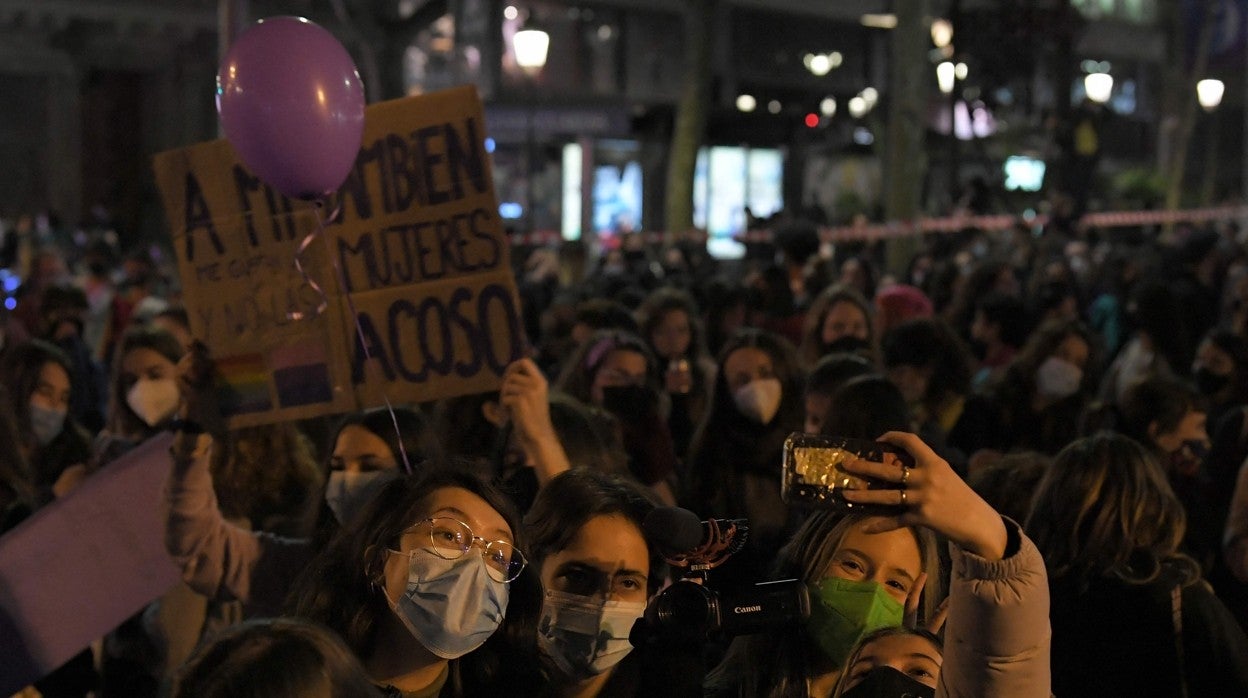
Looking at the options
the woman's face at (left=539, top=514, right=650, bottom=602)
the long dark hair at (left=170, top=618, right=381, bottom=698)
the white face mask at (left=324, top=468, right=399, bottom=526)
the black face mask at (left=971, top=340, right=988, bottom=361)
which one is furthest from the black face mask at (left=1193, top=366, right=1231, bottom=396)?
the long dark hair at (left=170, top=618, right=381, bottom=698)

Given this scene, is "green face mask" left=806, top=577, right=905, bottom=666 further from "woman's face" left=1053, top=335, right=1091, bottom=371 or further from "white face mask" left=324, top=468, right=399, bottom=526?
"woman's face" left=1053, top=335, right=1091, bottom=371

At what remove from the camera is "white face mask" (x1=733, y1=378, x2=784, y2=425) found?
19.3 feet

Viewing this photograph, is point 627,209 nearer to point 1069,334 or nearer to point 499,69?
point 499,69

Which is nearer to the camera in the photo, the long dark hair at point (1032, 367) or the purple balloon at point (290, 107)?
the purple balloon at point (290, 107)

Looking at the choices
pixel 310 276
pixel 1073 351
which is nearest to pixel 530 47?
pixel 1073 351

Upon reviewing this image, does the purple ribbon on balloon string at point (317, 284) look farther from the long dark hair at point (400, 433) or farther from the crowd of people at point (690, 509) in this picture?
the crowd of people at point (690, 509)

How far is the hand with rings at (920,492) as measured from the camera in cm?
210

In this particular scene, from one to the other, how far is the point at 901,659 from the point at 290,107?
2490 millimetres

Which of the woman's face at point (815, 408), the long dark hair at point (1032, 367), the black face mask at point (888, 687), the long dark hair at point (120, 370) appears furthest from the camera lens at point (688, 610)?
the long dark hair at point (1032, 367)

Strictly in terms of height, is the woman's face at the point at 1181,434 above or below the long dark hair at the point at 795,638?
below

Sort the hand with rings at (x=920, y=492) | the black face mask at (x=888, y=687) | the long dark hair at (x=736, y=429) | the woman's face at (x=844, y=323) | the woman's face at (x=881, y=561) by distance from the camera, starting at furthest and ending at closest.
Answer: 1. the woman's face at (x=844, y=323)
2. the long dark hair at (x=736, y=429)
3. the woman's face at (x=881, y=561)
4. the black face mask at (x=888, y=687)
5. the hand with rings at (x=920, y=492)

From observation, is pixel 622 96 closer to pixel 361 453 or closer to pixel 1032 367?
pixel 1032 367

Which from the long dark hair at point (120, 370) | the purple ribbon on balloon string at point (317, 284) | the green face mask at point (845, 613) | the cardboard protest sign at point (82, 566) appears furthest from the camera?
the long dark hair at point (120, 370)

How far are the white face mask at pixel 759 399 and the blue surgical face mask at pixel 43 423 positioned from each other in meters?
2.64
